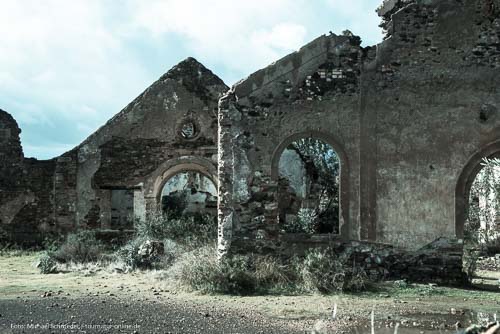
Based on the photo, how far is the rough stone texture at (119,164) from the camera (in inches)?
677

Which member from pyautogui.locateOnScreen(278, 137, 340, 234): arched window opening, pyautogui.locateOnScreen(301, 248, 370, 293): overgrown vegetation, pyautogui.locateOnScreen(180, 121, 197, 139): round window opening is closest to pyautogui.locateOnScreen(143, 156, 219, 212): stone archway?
pyautogui.locateOnScreen(180, 121, 197, 139): round window opening

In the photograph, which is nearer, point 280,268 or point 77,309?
point 77,309

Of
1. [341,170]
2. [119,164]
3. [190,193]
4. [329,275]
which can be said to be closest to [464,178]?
[341,170]

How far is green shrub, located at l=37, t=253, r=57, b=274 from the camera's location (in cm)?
1255

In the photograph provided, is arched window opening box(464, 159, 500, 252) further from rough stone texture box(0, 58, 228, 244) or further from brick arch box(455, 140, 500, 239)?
rough stone texture box(0, 58, 228, 244)

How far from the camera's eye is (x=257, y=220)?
1102cm

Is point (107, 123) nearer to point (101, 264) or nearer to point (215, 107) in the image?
point (215, 107)

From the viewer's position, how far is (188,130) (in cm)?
1744

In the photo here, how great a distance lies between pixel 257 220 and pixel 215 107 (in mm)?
7168

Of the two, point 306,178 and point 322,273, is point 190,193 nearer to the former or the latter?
point 306,178

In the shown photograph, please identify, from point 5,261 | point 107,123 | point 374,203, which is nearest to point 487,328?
point 374,203

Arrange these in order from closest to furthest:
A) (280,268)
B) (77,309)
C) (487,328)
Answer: (487,328) < (77,309) < (280,268)

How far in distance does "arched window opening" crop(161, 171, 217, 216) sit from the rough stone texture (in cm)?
419

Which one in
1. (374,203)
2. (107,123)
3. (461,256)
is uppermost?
(107,123)
